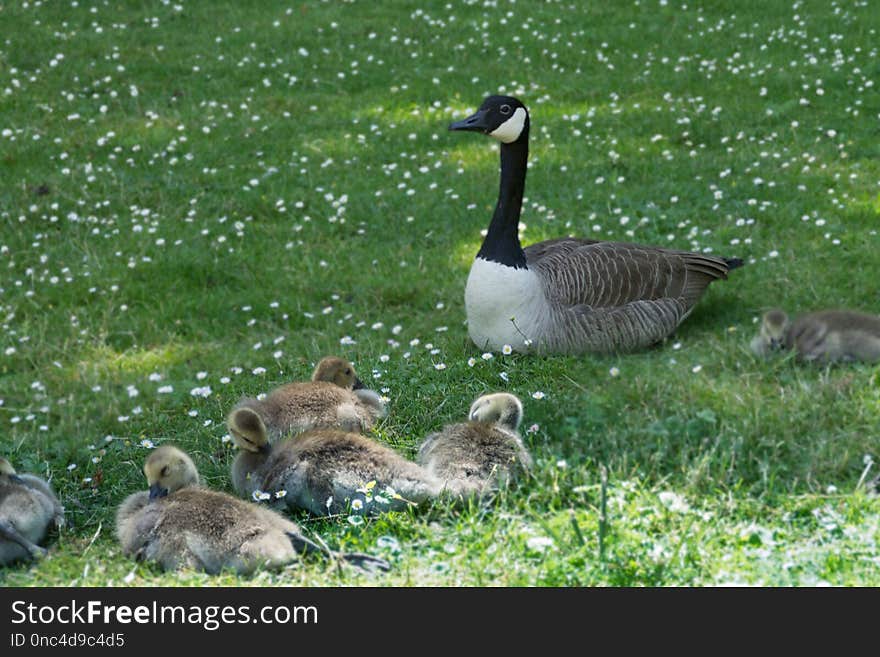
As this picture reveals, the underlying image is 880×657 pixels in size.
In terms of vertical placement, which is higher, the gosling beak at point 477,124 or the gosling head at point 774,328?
the gosling beak at point 477,124

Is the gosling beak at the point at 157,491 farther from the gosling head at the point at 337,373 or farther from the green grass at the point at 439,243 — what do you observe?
the gosling head at the point at 337,373

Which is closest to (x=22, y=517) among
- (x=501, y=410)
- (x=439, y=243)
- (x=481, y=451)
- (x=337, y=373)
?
(x=337, y=373)

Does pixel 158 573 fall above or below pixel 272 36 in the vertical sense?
below

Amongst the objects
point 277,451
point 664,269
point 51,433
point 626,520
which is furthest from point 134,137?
point 626,520

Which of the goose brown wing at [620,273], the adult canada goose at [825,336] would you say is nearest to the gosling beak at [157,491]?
the goose brown wing at [620,273]

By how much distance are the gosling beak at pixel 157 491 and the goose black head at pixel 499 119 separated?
3479 millimetres

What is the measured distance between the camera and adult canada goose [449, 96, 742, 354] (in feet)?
26.1

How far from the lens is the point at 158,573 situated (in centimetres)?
530

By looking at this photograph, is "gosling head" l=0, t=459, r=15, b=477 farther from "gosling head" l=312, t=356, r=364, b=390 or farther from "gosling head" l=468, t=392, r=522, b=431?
A: "gosling head" l=468, t=392, r=522, b=431

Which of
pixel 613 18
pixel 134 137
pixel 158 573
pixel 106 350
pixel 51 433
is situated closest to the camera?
pixel 158 573

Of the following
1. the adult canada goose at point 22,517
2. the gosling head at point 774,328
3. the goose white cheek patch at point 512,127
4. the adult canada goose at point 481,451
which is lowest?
the adult canada goose at point 22,517

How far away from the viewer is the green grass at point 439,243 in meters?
5.50
